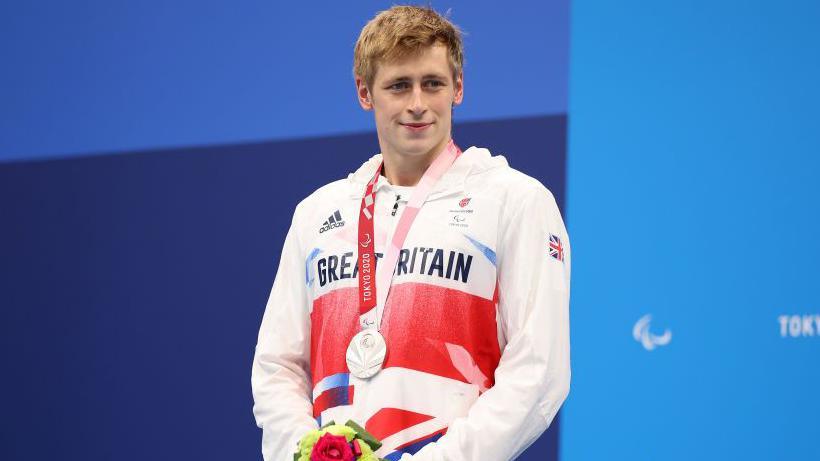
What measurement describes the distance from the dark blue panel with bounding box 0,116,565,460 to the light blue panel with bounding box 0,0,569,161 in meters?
0.09

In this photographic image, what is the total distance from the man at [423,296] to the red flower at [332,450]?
109 millimetres

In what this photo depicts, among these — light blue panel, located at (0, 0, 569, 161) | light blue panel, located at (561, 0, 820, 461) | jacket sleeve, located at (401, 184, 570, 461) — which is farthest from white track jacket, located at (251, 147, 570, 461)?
light blue panel, located at (0, 0, 569, 161)

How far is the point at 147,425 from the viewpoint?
3674 mm

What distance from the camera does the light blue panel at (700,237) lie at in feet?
9.90

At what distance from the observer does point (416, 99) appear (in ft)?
6.57

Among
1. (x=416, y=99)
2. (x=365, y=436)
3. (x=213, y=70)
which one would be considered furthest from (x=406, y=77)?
(x=213, y=70)

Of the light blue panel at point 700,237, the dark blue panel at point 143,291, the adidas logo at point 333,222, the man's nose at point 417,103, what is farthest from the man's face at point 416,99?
the dark blue panel at point 143,291

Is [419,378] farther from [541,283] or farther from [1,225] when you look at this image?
[1,225]

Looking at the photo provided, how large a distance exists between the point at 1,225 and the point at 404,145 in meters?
2.34

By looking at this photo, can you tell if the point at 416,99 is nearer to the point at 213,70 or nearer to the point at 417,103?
the point at 417,103

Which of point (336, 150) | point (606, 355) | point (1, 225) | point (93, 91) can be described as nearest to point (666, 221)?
point (606, 355)

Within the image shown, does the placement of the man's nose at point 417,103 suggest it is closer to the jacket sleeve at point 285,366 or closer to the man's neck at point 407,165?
the man's neck at point 407,165

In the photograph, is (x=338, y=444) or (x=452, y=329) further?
(x=452, y=329)

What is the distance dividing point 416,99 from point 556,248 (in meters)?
0.37
